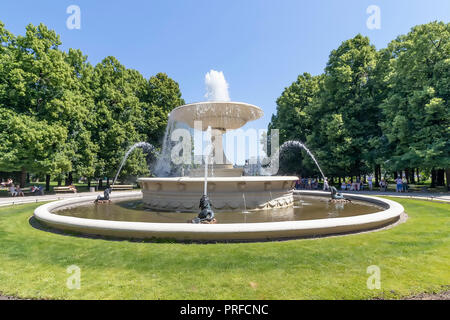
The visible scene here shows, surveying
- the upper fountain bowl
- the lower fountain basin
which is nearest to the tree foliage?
the upper fountain bowl

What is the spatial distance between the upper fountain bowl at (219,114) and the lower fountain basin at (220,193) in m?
4.80

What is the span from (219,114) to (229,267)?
35.2ft

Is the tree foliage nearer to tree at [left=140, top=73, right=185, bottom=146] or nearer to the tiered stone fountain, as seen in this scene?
tree at [left=140, top=73, right=185, bottom=146]

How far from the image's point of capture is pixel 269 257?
4.87 meters

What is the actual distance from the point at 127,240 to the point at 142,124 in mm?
29639

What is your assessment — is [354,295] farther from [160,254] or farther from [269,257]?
[160,254]

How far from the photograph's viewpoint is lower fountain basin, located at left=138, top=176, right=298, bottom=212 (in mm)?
9945

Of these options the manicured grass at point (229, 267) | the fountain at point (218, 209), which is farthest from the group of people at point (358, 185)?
the manicured grass at point (229, 267)

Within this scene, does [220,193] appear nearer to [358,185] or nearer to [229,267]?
[229,267]

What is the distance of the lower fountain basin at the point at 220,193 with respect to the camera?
392 inches

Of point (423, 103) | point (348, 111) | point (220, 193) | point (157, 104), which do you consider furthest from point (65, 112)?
point (423, 103)

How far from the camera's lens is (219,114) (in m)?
14.1

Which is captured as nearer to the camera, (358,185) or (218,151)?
(218,151)

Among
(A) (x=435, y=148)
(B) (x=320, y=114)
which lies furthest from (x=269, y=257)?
(B) (x=320, y=114)
